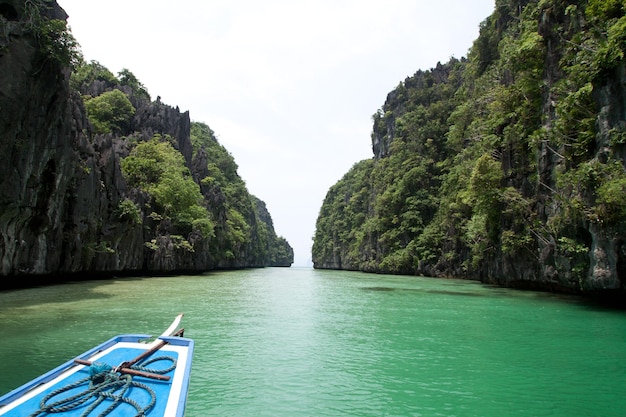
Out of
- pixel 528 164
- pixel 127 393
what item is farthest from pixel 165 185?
pixel 127 393

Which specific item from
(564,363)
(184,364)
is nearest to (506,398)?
(564,363)

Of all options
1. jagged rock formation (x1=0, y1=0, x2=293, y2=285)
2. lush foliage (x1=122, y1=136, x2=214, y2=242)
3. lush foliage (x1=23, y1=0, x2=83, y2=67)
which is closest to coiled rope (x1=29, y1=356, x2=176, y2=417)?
jagged rock formation (x1=0, y1=0, x2=293, y2=285)

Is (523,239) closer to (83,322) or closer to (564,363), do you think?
(564,363)

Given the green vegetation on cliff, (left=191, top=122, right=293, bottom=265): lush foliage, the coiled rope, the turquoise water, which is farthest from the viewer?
(left=191, top=122, right=293, bottom=265): lush foliage

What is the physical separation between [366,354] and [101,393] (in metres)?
5.06

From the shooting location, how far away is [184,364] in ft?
14.8

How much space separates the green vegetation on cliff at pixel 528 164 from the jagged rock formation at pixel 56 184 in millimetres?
19781

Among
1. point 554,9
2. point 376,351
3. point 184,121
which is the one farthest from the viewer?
point 184,121

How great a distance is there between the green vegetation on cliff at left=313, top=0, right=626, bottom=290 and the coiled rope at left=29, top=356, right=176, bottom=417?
1268 cm

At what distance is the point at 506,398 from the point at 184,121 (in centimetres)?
4956

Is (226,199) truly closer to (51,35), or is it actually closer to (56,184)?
(56,184)

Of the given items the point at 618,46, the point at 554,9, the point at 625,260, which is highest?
the point at 554,9

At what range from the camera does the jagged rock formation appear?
48.4 ft

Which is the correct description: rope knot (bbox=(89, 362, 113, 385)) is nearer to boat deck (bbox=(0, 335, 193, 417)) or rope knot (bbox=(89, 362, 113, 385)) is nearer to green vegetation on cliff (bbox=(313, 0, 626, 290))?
boat deck (bbox=(0, 335, 193, 417))
